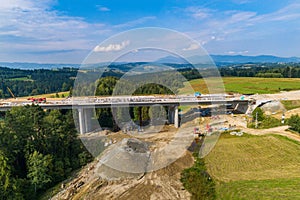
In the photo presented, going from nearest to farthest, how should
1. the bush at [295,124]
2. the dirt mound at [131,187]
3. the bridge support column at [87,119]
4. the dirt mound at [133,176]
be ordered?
the dirt mound at [131,187] → the dirt mound at [133,176] → the bush at [295,124] → the bridge support column at [87,119]

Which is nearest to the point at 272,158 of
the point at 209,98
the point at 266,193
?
the point at 266,193

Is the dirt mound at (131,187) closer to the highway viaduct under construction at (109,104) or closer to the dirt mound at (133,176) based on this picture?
the dirt mound at (133,176)

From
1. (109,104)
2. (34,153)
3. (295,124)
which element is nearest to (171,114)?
(109,104)

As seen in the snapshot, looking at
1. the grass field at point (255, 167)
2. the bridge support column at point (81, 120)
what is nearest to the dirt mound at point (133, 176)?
the grass field at point (255, 167)

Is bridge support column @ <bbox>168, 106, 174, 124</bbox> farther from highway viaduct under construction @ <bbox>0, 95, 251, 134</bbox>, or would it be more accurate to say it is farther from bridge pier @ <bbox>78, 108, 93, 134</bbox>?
bridge pier @ <bbox>78, 108, 93, 134</bbox>

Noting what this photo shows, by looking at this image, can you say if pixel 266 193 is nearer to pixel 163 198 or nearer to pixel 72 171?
pixel 163 198

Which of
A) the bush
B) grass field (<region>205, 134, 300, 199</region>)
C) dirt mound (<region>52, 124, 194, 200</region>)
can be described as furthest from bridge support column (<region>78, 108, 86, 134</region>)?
the bush

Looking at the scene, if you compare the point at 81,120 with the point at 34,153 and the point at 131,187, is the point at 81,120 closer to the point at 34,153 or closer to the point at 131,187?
the point at 34,153

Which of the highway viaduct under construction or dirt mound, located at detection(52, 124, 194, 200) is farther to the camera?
the highway viaduct under construction
